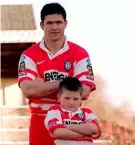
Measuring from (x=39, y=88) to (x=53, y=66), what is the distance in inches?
5.8

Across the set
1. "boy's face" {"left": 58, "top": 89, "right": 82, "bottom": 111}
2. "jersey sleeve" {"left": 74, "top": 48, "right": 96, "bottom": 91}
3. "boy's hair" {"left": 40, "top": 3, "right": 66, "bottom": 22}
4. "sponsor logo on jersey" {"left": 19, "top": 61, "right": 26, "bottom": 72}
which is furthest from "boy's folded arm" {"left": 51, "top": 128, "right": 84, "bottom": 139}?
"boy's hair" {"left": 40, "top": 3, "right": 66, "bottom": 22}

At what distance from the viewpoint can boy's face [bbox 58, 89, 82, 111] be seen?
2.82 meters

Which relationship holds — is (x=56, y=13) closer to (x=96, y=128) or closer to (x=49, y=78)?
(x=49, y=78)

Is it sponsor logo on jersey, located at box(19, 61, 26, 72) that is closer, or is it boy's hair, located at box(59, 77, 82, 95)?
boy's hair, located at box(59, 77, 82, 95)

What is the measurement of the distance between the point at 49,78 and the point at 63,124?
0.30 m

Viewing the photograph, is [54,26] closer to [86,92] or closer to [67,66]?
[67,66]

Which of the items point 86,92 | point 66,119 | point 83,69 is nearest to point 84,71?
point 83,69

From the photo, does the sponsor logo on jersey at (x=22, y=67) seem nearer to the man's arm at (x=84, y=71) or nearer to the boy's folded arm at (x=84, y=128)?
the man's arm at (x=84, y=71)

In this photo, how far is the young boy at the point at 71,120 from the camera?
110 inches

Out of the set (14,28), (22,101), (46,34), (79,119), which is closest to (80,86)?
(79,119)

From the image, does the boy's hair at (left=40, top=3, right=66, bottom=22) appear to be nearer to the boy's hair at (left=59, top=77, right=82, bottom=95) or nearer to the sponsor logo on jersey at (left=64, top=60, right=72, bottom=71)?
the sponsor logo on jersey at (left=64, top=60, right=72, bottom=71)

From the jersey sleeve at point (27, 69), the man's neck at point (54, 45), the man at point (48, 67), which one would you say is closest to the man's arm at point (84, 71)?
the man at point (48, 67)

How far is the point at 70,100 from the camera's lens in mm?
2822

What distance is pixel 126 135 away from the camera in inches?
322
